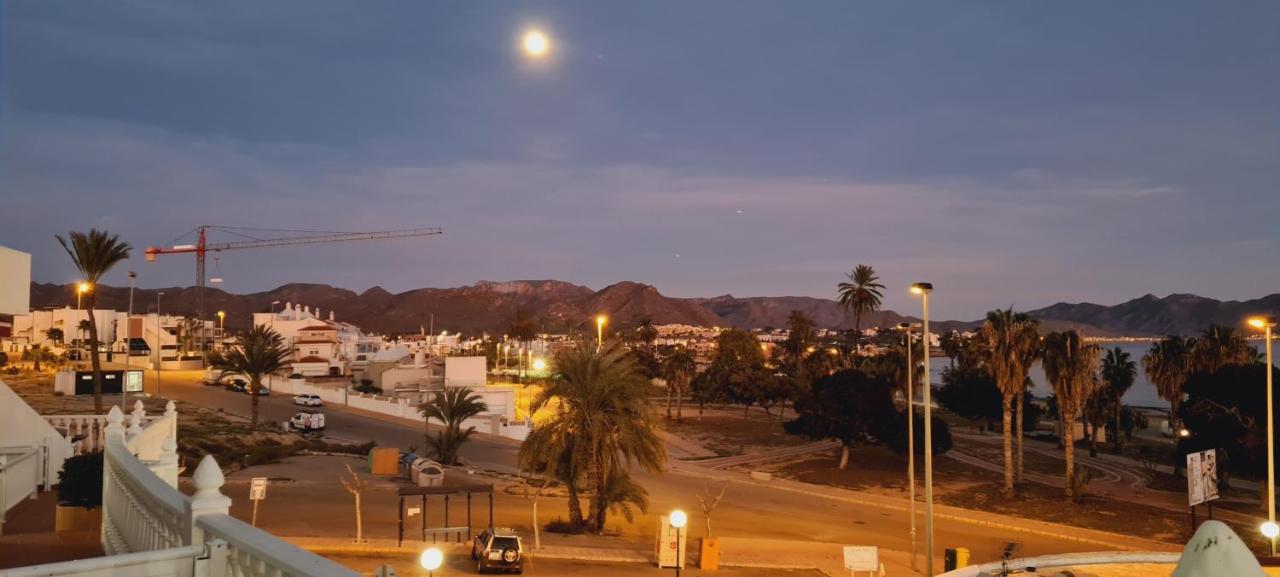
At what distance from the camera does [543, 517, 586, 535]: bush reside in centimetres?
3042

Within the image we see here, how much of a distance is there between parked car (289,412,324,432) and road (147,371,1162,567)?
70.7 inches

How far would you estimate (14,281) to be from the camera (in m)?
12.0

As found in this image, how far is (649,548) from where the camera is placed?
2706 cm

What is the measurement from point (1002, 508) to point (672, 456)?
25.9 meters

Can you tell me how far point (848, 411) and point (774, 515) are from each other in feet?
63.4

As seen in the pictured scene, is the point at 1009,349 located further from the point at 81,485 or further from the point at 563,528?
the point at 81,485

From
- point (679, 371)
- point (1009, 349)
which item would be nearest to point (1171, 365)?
point (1009, 349)

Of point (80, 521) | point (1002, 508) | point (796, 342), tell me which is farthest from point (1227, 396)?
point (796, 342)

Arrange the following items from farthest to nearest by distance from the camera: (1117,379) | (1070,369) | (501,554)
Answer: (1117,379)
(1070,369)
(501,554)

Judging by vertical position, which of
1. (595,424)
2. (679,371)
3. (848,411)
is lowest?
(848,411)

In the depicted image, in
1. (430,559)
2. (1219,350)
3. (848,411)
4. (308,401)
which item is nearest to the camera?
(430,559)

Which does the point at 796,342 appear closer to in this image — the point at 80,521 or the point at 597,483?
the point at 597,483

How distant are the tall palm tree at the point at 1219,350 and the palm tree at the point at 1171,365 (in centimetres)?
110

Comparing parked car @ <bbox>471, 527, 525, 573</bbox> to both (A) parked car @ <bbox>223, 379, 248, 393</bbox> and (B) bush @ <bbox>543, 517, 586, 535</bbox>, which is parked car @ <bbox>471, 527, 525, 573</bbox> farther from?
(A) parked car @ <bbox>223, 379, 248, 393</bbox>
